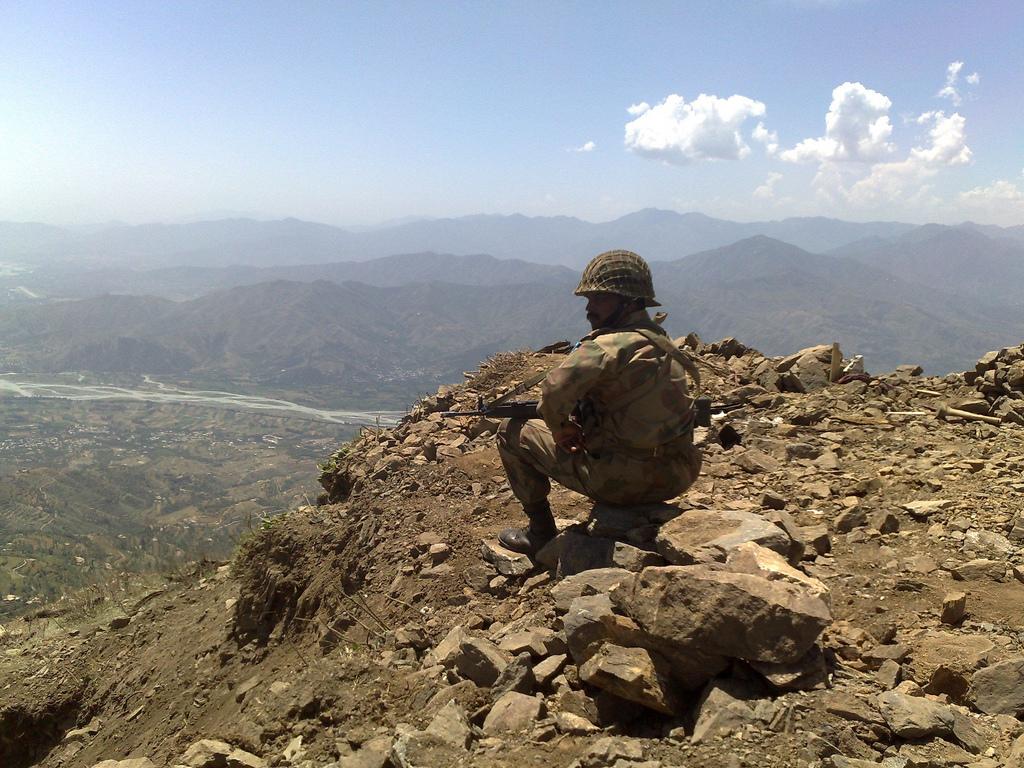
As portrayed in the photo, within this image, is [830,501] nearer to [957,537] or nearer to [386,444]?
[957,537]

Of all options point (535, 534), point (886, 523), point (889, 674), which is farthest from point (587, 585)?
point (886, 523)

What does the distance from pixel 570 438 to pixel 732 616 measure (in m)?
1.95

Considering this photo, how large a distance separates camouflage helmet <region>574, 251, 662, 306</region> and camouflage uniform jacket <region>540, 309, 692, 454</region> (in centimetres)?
17

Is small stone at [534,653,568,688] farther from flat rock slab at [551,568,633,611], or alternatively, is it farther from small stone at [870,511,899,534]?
small stone at [870,511,899,534]

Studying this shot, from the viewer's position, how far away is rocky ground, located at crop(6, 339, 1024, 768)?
2.77 m

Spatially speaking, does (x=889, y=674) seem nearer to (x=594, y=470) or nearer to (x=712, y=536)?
(x=712, y=536)

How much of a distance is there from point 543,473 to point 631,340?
148 centimetres

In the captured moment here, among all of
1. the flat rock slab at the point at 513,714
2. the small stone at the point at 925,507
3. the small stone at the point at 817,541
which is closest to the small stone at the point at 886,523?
the small stone at the point at 925,507

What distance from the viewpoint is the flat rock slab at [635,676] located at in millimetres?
2877

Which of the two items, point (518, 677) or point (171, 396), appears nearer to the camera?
point (518, 677)

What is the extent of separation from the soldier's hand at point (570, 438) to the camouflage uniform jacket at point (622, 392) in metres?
0.05

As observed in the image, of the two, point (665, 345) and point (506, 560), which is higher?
point (665, 345)

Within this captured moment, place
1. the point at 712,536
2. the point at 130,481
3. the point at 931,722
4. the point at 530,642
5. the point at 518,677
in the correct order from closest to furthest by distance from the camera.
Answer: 1. the point at 931,722
2. the point at 518,677
3. the point at 530,642
4. the point at 712,536
5. the point at 130,481

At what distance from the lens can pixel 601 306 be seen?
4.65m
